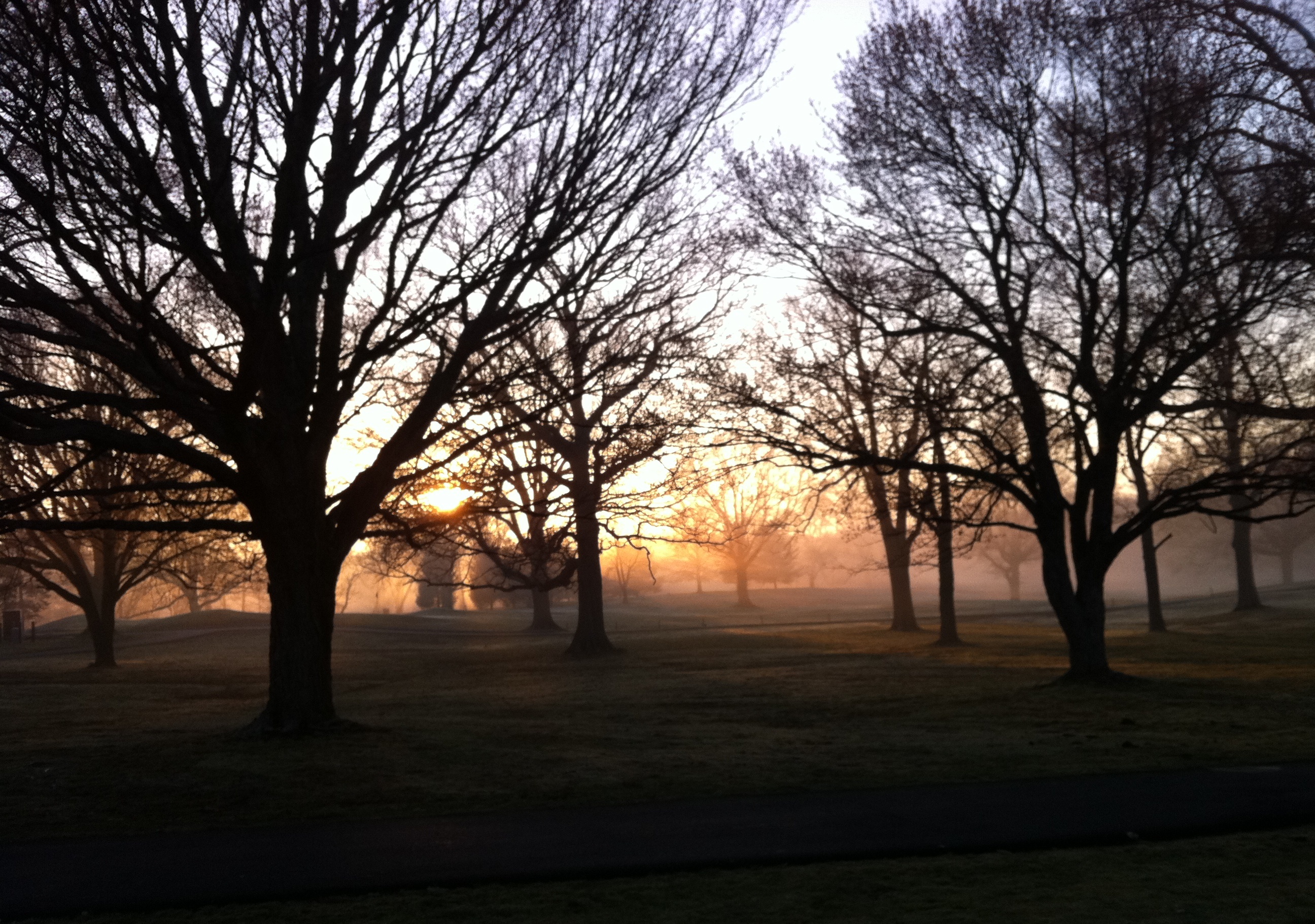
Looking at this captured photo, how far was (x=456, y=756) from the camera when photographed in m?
11.3

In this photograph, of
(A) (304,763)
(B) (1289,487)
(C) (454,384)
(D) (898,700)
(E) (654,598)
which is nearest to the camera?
(A) (304,763)

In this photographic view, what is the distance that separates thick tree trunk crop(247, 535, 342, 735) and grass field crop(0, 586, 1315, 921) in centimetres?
52

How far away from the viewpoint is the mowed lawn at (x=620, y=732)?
9.42 m

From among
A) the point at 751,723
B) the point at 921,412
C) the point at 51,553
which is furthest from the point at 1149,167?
the point at 51,553

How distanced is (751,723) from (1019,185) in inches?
369

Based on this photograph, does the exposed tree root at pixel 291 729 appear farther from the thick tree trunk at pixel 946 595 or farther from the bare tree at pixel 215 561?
the thick tree trunk at pixel 946 595

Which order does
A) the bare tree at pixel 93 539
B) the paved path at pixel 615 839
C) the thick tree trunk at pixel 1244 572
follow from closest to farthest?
the paved path at pixel 615 839 < the bare tree at pixel 93 539 < the thick tree trunk at pixel 1244 572

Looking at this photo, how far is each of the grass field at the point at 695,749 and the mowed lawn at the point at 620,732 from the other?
6 cm

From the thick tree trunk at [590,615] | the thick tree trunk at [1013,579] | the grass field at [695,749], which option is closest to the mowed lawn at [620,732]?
the grass field at [695,749]

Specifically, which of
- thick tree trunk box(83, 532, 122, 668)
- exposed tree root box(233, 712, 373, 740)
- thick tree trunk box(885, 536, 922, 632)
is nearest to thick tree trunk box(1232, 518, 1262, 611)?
thick tree trunk box(885, 536, 922, 632)

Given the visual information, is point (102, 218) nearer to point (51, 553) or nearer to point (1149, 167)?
point (1149, 167)

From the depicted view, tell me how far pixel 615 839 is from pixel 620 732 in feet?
20.0

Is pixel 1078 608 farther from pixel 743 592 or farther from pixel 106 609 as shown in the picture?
pixel 743 592

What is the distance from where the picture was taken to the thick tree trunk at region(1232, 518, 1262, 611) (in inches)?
1658
